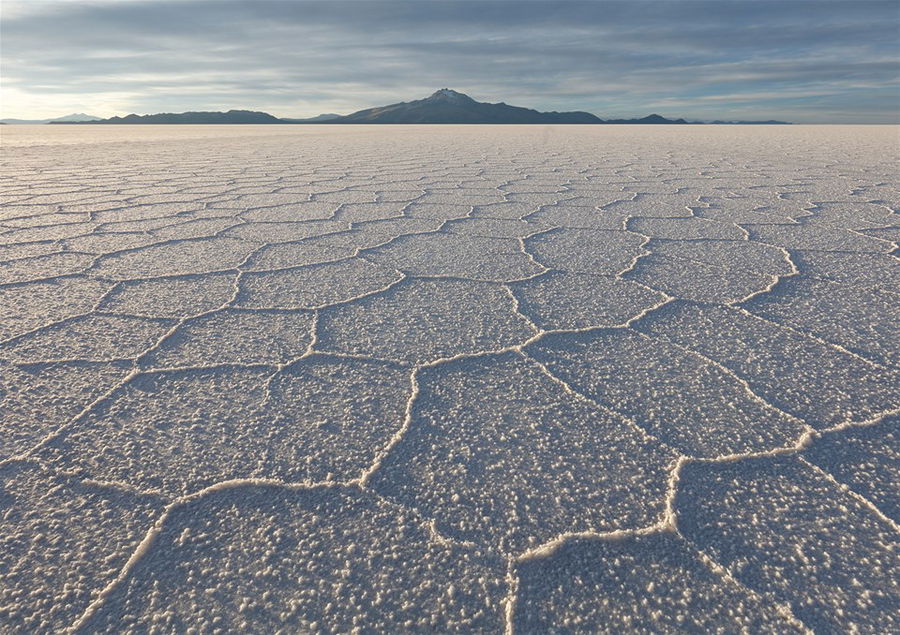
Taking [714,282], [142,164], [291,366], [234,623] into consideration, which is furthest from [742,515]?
[142,164]

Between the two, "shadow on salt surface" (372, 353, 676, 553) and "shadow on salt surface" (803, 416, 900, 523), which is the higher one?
"shadow on salt surface" (803, 416, 900, 523)

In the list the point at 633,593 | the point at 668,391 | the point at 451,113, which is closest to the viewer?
the point at 633,593

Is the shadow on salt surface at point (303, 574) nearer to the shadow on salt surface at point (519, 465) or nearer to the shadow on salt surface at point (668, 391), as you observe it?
the shadow on salt surface at point (519, 465)

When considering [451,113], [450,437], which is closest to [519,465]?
[450,437]

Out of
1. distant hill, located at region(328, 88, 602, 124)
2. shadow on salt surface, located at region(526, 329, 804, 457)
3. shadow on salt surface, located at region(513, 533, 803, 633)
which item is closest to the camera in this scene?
shadow on salt surface, located at region(513, 533, 803, 633)

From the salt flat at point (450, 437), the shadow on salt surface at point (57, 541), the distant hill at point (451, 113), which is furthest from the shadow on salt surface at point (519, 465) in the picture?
the distant hill at point (451, 113)

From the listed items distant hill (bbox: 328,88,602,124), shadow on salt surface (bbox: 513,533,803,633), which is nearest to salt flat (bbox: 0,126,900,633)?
shadow on salt surface (bbox: 513,533,803,633)

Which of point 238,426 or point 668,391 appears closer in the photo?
point 238,426

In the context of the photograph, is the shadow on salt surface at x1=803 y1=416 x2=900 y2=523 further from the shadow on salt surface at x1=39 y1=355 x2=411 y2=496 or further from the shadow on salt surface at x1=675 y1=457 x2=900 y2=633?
the shadow on salt surface at x1=39 y1=355 x2=411 y2=496

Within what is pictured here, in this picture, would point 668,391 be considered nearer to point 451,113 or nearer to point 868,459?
point 868,459
